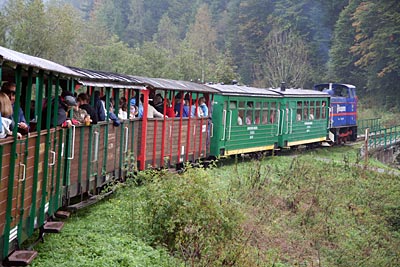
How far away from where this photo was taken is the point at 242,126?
20141 mm

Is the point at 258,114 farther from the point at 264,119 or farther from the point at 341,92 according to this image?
the point at 341,92

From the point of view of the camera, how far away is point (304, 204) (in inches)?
624

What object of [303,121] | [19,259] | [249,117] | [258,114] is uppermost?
[258,114]

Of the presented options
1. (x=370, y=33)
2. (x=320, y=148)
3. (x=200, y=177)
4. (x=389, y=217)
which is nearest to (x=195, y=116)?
(x=389, y=217)

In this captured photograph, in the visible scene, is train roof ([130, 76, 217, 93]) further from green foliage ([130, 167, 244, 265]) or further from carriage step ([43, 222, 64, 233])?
carriage step ([43, 222, 64, 233])

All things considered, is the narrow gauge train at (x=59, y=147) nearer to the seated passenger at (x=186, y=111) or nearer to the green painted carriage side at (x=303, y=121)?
the seated passenger at (x=186, y=111)

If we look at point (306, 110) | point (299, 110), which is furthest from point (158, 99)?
point (306, 110)

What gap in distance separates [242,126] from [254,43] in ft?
154

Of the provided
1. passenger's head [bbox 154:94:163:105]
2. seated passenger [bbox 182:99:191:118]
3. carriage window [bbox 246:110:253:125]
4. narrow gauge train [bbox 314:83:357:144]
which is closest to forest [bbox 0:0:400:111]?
narrow gauge train [bbox 314:83:357:144]

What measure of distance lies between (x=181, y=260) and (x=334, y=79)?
50.7 meters

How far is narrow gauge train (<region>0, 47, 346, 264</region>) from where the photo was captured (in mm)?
6535

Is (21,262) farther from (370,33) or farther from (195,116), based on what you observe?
(370,33)

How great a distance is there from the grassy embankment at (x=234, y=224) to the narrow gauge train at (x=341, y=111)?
36.8 ft

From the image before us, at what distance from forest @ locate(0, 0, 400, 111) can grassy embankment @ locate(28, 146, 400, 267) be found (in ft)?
61.4
